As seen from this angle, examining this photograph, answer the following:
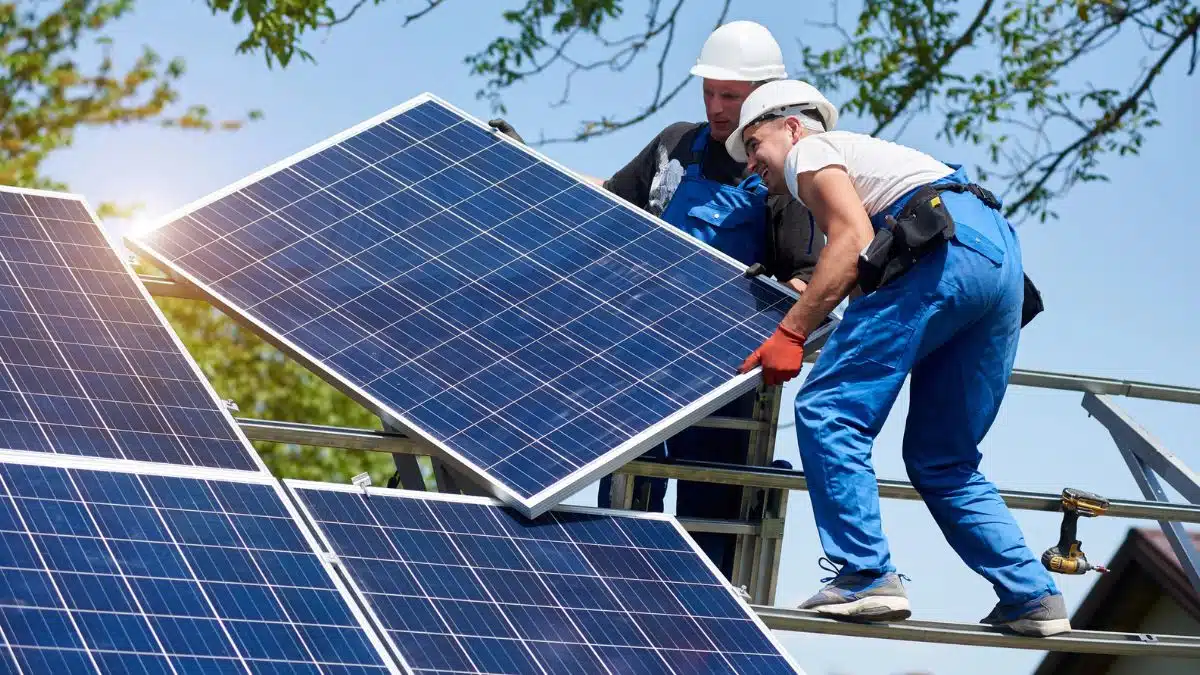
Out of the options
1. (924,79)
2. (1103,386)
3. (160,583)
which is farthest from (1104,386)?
(924,79)

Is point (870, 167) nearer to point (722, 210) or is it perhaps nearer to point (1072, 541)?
point (722, 210)

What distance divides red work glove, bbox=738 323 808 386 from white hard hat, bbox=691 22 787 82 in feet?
5.38

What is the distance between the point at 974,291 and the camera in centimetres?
684

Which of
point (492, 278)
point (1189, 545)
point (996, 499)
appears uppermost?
point (492, 278)

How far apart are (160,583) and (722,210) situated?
351 cm

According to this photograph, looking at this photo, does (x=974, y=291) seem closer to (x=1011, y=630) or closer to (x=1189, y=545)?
(x=1011, y=630)

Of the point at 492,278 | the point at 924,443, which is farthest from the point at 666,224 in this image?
the point at 924,443

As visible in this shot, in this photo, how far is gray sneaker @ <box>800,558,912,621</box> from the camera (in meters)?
6.61

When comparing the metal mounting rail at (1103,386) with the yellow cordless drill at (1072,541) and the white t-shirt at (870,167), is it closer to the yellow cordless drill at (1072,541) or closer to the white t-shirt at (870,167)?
the yellow cordless drill at (1072,541)

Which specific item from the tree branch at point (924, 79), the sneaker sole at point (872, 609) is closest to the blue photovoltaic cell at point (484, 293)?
the sneaker sole at point (872, 609)

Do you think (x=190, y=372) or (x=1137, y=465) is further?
(x=1137, y=465)

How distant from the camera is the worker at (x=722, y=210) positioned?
26.5 feet

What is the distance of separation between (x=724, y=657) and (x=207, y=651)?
1.66 meters

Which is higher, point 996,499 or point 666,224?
point 666,224
